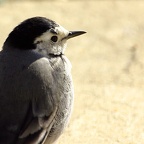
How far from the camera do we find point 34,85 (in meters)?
4.45

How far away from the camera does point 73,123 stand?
229 inches

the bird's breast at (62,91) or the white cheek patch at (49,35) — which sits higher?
the white cheek patch at (49,35)

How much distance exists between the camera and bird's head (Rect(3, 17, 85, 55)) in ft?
14.9

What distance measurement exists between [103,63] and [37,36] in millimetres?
3183

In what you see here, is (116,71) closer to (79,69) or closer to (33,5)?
(79,69)

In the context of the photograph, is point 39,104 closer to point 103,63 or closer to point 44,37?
point 44,37

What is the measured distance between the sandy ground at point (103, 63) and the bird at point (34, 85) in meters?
0.94

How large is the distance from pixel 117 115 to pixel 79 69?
1619mm

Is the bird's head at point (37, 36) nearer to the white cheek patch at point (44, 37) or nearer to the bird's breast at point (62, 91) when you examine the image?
the white cheek patch at point (44, 37)

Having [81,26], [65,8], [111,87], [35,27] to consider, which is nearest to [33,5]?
[65,8]

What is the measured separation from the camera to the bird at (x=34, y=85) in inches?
170

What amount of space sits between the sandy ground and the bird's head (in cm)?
108

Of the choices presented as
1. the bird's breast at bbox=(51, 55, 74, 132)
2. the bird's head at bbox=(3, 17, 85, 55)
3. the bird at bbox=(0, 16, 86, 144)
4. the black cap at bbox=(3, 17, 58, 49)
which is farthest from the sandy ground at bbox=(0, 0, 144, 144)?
the black cap at bbox=(3, 17, 58, 49)

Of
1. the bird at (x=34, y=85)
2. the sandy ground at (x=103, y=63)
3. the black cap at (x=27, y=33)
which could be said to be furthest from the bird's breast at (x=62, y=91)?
the sandy ground at (x=103, y=63)
